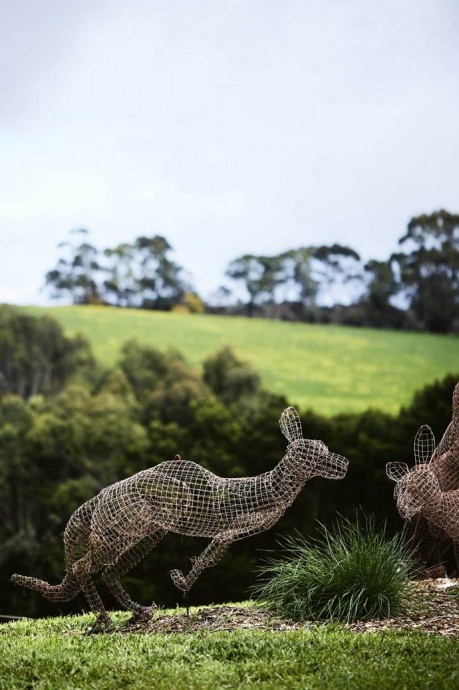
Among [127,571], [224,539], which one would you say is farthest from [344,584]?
[127,571]

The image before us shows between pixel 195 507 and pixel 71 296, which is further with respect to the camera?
pixel 71 296

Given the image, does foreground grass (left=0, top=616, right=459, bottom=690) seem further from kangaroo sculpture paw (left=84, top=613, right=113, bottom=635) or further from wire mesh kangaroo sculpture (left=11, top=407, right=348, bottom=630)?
wire mesh kangaroo sculpture (left=11, top=407, right=348, bottom=630)

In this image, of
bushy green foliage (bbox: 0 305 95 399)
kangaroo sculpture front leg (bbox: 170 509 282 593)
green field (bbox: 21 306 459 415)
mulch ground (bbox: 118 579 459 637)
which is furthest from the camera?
green field (bbox: 21 306 459 415)

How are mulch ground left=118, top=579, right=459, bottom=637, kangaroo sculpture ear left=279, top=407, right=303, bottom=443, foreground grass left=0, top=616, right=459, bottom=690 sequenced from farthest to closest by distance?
kangaroo sculpture ear left=279, top=407, right=303, bottom=443
mulch ground left=118, top=579, right=459, bottom=637
foreground grass left=0, top=616, right=459, bottom=690

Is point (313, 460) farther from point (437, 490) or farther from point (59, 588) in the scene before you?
point (59, 588)

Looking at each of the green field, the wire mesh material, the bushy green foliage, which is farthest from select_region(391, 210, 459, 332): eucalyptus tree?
the wire mesh material

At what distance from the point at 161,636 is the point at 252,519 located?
1.15 m

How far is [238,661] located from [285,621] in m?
1.46

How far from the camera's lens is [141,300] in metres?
29.0

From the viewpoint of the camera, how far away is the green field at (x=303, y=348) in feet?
90.0

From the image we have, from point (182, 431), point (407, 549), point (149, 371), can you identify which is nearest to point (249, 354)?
point (149, 371)

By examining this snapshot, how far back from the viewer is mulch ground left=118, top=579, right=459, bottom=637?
747 centimetres

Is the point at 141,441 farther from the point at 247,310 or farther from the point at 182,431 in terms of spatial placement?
the point at 247,310

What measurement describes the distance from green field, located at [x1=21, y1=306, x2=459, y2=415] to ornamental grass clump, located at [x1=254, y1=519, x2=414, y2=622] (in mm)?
18704
